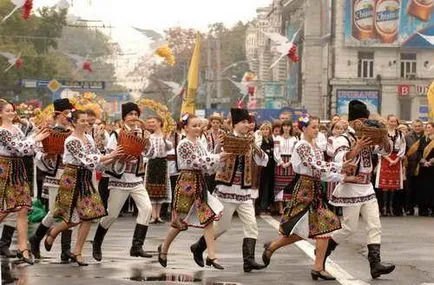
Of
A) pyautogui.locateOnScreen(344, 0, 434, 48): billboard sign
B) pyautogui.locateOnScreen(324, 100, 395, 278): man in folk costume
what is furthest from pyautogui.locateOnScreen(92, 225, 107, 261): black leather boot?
pyautogui.locateOnScreen(344, 0, 434, 48): billboard sign

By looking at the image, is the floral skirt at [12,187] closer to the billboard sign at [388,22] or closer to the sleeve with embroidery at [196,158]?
the sleeve with embroidery at [196,158]

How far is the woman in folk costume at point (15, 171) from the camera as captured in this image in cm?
1434

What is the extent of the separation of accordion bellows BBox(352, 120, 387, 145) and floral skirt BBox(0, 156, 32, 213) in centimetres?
369

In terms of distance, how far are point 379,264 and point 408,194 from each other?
36.7 ft

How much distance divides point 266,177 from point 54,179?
30.2ft

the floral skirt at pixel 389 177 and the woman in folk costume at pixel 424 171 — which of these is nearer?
the floral skirt at pixel 389 177

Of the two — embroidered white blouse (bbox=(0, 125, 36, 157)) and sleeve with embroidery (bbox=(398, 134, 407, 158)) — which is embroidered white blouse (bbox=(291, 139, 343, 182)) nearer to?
embroidered white blouse (bbox=(0, 125, 36, 157))

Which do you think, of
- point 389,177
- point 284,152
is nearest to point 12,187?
point 284,152

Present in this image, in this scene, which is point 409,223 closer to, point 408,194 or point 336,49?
point 408,194

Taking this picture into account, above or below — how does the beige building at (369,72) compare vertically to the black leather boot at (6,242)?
above

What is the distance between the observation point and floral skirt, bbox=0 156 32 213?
14516 millimetres

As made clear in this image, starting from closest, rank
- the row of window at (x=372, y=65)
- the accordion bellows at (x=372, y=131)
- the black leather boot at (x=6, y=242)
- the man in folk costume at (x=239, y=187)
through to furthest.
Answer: the accordion bellows at (x=372, y=131) < the man in folk costume at (x=239, y=187) < the black leather boot at (x=6, y=242) < the row of window at (x=372, y=65)

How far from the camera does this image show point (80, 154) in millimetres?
14266

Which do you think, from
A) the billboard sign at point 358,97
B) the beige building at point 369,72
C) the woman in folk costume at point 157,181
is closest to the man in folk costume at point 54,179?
the woman in folk costume at point 157,181
